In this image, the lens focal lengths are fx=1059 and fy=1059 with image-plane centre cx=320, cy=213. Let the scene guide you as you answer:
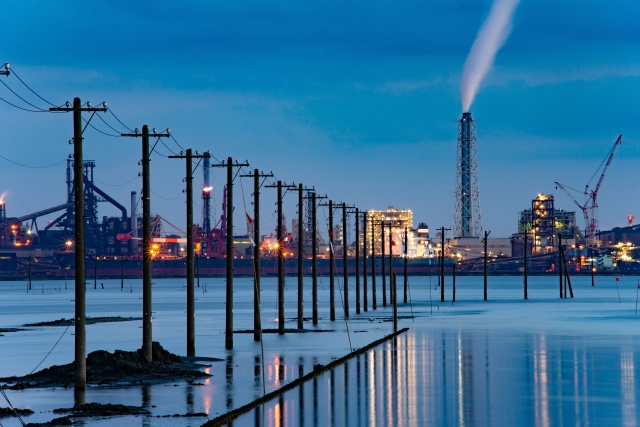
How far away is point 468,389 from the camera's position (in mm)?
28469

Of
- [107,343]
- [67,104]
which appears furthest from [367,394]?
[107,343]

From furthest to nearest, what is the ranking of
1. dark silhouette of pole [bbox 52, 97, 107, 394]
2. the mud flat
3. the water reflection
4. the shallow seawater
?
the mud flat, dark silhouette of pole [bbox 52, 97, 107, 394], the shallow seawater, the water reflection

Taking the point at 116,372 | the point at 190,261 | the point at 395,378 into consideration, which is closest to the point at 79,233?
the point at 116,372

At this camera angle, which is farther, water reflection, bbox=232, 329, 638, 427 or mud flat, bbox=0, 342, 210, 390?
mud flat, bbox=0, 342, 210, 390

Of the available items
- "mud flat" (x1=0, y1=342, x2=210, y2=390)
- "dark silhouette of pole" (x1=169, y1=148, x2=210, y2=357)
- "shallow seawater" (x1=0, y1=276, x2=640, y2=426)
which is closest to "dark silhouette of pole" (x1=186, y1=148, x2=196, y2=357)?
"dark silhouette of pole" (x1=169, y1=148, x2=210, y2=357)

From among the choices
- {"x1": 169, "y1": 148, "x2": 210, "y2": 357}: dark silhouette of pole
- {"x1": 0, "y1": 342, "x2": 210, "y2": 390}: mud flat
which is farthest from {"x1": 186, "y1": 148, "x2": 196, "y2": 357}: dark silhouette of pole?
{"x1": 0, "y1": 342, "x2": 210, "y2": 390}: mud flat

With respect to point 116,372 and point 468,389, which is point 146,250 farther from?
point 468,389

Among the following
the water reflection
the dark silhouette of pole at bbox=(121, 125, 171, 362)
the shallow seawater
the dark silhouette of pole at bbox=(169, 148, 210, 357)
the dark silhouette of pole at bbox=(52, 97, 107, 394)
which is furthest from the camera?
the dark silhouette of pole at bbox=(169, 148, 210, 357)

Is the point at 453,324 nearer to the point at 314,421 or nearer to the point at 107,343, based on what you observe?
the point at 107,343

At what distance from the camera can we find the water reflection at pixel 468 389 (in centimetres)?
2277

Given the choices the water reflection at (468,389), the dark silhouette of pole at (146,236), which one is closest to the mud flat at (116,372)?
the dark silhouette of pole at (146,236)

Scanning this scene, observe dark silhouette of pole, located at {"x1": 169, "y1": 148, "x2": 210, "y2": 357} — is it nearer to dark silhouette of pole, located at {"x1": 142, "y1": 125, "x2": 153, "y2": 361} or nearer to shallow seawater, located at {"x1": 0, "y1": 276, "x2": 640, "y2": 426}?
shallow seawater, located at {"x1": 0, "y1": 276, "x2": 640, "y2": 426}

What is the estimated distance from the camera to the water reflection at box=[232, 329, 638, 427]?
22766 millimetres

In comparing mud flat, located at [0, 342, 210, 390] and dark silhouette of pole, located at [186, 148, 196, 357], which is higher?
dark silhouette of pole, located at [186, 148, 196, 357]
